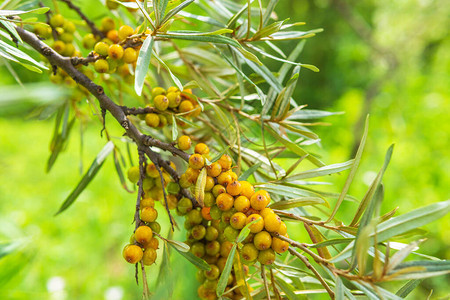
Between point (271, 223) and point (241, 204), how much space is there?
0.03m

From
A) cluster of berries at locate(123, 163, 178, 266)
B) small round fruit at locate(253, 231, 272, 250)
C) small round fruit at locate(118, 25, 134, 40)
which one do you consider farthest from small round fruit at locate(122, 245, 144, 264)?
small round fruit at locate(118, 25, 134, 40)

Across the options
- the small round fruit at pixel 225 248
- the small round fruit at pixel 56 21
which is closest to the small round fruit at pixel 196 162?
the small round fruit at pixel 225 248

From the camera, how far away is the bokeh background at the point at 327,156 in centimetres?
124

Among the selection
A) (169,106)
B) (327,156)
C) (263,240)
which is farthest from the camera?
(327,156)

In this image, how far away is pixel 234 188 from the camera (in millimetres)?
314

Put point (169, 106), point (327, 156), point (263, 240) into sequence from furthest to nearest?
point (327, 156)
point (169, 106)
point (263, 240)

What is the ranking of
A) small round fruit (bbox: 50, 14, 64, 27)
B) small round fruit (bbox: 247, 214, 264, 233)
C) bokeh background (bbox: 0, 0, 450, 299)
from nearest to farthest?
1. small round fruit (bbox: 247, 214, 264, 233)
2. small round fruit (bbox: 50, 14, 64, 27)
3. bokeh background (bbox: 0, 0, 450, 299)

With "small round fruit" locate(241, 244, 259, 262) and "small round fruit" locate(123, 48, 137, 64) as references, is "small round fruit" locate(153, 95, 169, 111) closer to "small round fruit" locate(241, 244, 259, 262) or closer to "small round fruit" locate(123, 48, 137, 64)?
"small round fruit" locate(123, 48, 137, 64)

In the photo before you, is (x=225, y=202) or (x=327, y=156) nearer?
(x=225, y=202)

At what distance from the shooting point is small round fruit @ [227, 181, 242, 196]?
1.03 ft

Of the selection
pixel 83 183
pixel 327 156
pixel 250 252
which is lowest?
pixel 327 156

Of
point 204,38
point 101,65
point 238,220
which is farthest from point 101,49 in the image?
point 238,220

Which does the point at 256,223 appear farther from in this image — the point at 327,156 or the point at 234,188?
the point at 327,156

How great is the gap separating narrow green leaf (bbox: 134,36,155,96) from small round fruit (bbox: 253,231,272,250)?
151 millimetres
